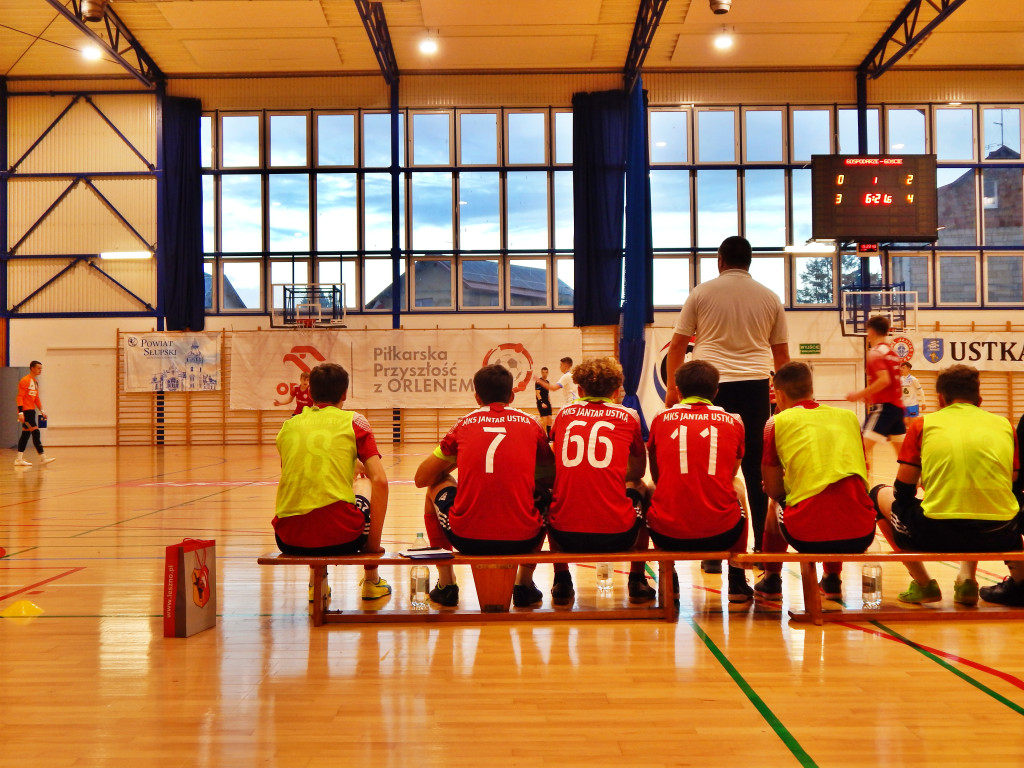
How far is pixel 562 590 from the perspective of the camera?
367 centimetres

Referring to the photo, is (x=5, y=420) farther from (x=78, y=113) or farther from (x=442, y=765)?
(x=442, y=765)

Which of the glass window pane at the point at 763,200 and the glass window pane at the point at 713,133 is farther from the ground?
the glass window pane at the point at 713,133

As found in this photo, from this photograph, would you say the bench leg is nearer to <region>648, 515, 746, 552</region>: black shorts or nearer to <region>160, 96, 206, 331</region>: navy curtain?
<region>648, 515, 746, 552</region>: black shorts

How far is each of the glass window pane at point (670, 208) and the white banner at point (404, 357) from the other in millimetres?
2955

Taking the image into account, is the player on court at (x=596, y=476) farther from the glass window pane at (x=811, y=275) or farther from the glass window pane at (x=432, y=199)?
the glass window pane at (x=811, y=275)

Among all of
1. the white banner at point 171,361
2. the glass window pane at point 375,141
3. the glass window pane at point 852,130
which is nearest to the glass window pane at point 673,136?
the glass window pane at point 852,130

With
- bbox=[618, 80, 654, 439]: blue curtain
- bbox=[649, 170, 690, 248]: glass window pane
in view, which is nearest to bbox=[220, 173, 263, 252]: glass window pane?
bbox=[618, 80, 654, 439]: blue curtain

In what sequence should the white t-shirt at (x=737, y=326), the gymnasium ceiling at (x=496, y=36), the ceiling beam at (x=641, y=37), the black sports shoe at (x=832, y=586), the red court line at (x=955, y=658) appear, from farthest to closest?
the gymnasium ceiling at (x=496, y=36)
the ceiling beam at (x=641, y=37)
the white t-shirt at (x=737, y=326)
the black sports shoe at (x=832, y=586)
the red court line at (x=955, y=658)

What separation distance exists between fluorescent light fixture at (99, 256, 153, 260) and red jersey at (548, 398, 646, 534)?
643 inches

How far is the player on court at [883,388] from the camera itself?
20.8 ft

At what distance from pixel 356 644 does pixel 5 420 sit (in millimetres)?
16870

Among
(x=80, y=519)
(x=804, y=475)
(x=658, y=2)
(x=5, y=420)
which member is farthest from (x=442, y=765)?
(x=5, y=420)

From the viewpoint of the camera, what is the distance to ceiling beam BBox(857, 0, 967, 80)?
47.3 feet

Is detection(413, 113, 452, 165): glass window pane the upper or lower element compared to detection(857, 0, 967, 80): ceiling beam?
lower
